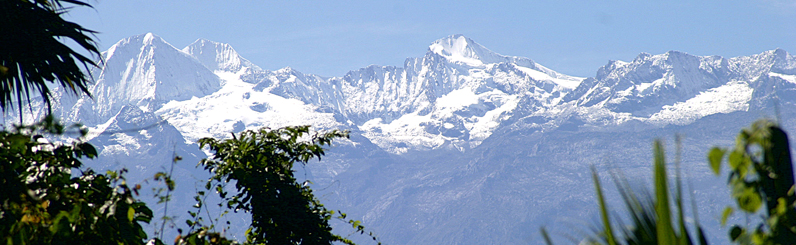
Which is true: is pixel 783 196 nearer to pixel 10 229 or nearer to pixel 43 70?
pixel 10 229

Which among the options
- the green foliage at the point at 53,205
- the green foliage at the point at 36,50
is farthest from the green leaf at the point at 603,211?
the green foliage at the point at 36,50

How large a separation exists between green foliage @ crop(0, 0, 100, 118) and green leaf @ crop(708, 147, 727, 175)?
7082 mm

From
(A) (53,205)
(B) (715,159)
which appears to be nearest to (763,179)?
(B) (715,159)

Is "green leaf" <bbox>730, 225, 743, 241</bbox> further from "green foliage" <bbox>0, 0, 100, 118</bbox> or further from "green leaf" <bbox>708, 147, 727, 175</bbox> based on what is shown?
"green foliage" <bbox>0, 0, 100, 118</bbox>

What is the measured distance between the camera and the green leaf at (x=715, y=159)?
7.55 feet

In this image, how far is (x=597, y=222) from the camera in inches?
101

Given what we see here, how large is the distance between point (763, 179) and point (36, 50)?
7.66 m

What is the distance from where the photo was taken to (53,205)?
577 centimetres

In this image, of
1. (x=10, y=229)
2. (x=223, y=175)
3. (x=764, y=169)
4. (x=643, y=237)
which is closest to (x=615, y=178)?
(x=643, y=237)

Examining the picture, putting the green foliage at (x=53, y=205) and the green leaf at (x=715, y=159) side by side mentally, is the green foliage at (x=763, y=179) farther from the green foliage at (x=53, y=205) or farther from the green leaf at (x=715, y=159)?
the green foliage at (x=53, y=205)

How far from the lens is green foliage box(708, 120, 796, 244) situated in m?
2.38

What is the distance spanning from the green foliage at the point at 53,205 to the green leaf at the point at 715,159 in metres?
3.12

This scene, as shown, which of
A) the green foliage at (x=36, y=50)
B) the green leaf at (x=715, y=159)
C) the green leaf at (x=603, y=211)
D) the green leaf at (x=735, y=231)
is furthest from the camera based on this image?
the green foliage at (x=36, y=50)

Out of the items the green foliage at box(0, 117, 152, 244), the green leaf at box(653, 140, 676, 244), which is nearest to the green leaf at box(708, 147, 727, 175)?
the green leaf at box(653, 140, 676, 244)
